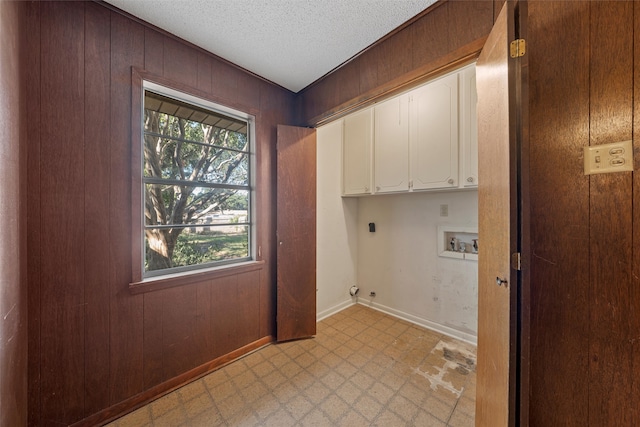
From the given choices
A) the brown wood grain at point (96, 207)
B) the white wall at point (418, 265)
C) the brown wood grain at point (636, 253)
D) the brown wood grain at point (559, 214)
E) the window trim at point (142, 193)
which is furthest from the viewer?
the white wall at point (418, 265)

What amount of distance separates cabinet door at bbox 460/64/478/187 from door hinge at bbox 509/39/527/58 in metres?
1.12

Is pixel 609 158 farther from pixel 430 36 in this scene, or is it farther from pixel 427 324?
pixel 427 324

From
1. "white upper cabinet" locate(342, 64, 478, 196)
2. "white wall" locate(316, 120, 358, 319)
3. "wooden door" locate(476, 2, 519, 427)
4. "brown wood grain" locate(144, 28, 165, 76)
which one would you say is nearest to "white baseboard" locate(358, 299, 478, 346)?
"white wall" locate(316, 120, 358, 319)

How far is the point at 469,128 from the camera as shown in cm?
193

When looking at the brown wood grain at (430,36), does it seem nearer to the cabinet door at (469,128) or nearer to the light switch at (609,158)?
the cabinet door at (469,128)

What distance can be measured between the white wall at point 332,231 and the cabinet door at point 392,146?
21.4 inches

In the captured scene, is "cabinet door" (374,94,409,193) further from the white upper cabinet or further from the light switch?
the light switch

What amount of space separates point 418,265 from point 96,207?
284 cm

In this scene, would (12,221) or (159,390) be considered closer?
(12,221)

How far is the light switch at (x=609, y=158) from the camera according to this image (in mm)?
830

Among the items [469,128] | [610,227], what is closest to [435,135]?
[469,128]

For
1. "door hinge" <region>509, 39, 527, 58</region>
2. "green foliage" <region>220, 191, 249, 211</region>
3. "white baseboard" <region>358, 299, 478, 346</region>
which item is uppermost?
"door hinge" <region>509, 39, 527, 58</region>

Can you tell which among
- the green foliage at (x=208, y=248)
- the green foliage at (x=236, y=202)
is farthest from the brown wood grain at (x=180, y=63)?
the green foliage at (x=208, y=248)

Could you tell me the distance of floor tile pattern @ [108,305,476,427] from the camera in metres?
1.37
